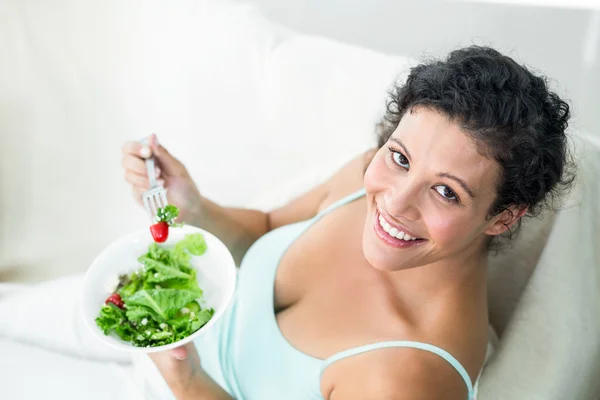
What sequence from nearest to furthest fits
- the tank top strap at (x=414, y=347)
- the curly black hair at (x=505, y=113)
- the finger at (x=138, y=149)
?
the curly black hair at (x=505, y=113), the tank top strap at (x=414, y=347), the finger at (x=138, y=149)

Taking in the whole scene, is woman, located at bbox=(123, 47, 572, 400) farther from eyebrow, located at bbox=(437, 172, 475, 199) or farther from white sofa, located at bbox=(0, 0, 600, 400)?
white sofa, located at bbox=(0, 0, 600, 400)

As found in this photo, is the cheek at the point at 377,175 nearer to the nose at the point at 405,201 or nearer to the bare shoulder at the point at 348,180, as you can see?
the nose at the point at 405,201

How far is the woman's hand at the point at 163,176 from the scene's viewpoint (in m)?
0.80

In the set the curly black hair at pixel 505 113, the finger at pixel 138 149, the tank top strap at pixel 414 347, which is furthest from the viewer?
the finger at pixel 138 149

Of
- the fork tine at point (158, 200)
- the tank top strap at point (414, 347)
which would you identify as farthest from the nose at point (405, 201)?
the fork tine at point (158, 200)

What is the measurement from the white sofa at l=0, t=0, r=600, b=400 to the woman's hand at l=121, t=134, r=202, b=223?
9.0 inches

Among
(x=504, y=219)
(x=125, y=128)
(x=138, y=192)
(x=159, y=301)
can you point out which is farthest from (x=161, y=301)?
(x=125, y=128)

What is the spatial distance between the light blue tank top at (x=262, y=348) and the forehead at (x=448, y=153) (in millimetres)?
232

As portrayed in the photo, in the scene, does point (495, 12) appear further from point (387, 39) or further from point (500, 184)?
point (500, 184)

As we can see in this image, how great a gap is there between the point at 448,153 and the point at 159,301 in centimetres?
42

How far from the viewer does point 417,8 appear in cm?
108

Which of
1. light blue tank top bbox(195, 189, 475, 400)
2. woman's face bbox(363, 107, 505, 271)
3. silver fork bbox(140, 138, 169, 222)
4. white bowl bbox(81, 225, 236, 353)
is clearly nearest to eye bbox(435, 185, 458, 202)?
woman's face bbox(363, 107, 505, 271)

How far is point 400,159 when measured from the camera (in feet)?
1.95

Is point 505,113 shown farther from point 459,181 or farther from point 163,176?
point 163,176
